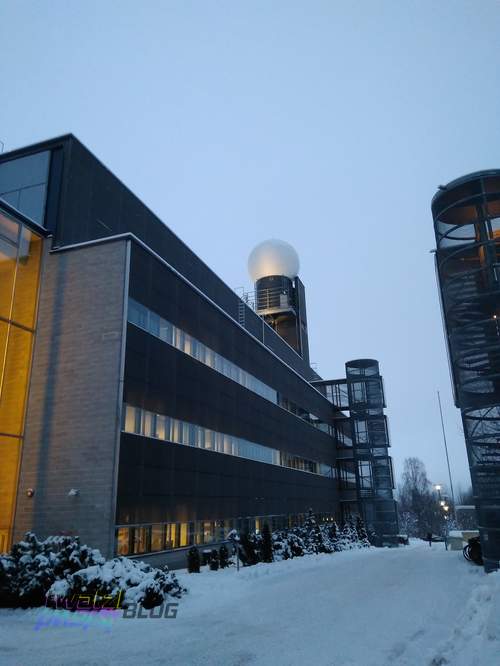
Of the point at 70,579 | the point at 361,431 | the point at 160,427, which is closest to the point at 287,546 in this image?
the point at 160,427

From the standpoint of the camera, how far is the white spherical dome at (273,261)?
64812 mm

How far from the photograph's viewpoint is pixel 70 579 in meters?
15.7

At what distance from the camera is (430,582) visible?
20.5 metres

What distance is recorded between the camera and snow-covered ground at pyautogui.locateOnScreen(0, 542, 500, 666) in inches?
391

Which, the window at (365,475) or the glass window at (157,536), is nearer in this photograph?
the glass window at (157,536)

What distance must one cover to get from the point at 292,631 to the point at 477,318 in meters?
18.4

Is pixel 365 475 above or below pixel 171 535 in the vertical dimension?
above

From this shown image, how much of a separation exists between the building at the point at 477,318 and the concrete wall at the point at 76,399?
1605cm

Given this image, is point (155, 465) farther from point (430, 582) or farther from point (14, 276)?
point (430, 582)

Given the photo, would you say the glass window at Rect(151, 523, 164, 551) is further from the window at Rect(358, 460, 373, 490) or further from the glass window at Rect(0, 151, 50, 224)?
Answer: the window at Rect(358, 460, 373, 490)

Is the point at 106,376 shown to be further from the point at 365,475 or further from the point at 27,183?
the point at 365,475

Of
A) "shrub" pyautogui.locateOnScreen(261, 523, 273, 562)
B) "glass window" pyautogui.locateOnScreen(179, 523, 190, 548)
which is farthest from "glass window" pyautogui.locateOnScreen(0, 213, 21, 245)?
"shrub" pyautogui.locateOnScreen(261, 523, 273, 562)

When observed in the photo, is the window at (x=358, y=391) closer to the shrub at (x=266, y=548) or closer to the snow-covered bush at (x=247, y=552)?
the shrub at (x=266, y=548)

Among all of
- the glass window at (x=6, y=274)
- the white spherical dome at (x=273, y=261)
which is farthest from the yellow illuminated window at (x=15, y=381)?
the white spherical dome at (x=273, y=261)
